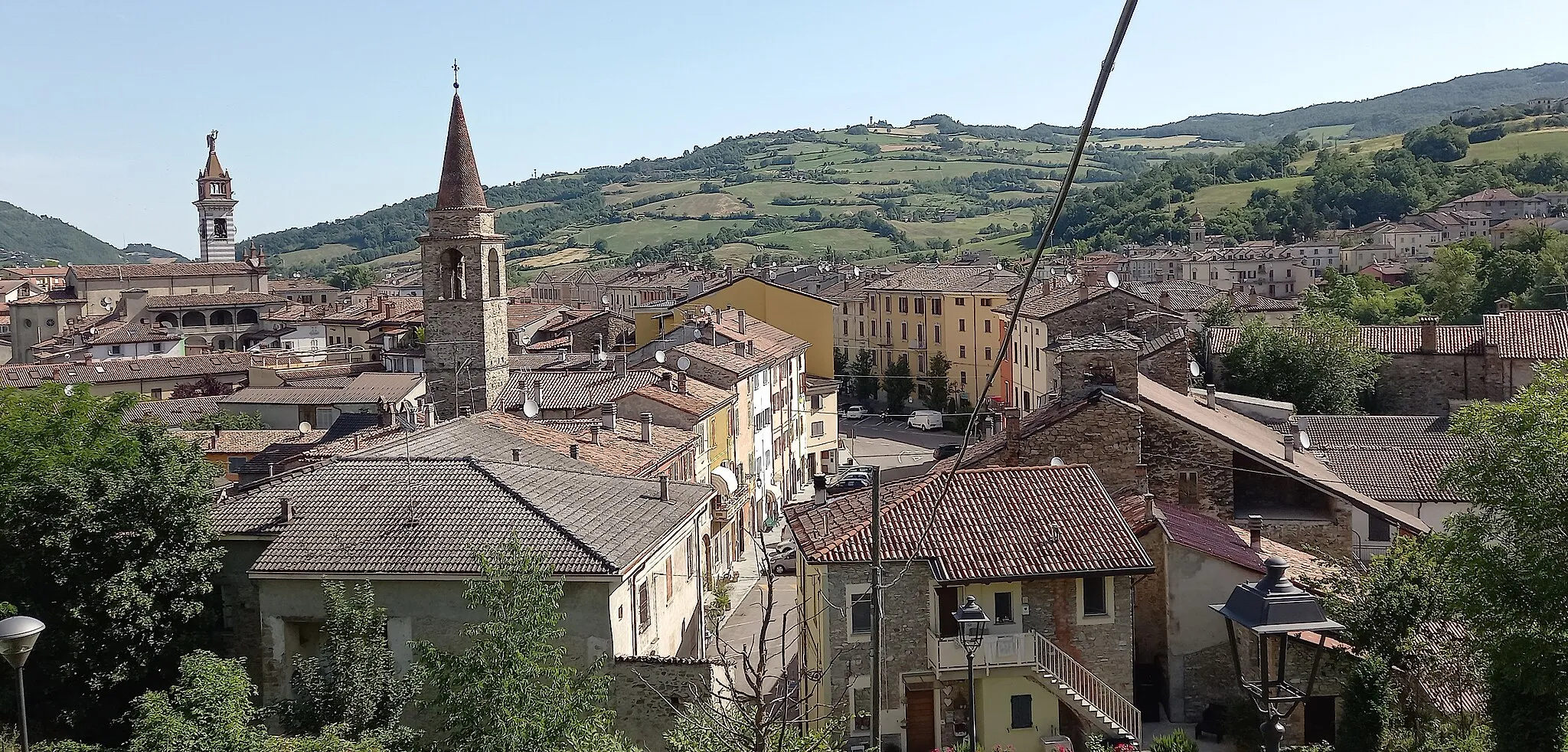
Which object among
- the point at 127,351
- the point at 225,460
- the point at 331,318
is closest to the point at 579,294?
the point at 331,318

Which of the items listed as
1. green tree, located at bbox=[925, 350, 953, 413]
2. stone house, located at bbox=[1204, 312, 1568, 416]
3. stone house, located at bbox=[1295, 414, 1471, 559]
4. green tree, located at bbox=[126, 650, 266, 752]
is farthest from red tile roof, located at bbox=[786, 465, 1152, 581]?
green tree, located at bbox=[925, 350, 953, 413]

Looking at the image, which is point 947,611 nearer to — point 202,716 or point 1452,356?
point 202,716

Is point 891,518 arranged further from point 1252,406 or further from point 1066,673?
point 1252,406

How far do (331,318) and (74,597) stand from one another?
70607 millimetres

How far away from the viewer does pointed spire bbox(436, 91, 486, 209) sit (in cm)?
3806

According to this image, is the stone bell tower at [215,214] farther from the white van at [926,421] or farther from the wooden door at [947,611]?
the wooden door at [947,611]

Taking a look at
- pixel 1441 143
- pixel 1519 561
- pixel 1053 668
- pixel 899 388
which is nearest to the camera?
pixel 1519 561

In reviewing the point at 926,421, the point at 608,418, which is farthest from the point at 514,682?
the point at 926,421

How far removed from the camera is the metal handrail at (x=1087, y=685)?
18.8 m

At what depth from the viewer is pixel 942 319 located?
7469 cm

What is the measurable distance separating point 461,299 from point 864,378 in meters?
43.9

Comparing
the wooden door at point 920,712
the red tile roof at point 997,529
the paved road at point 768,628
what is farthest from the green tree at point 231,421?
the wooden door at point 920,712

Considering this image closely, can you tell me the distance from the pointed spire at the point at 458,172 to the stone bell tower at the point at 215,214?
102 metres

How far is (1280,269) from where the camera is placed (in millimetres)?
122938
